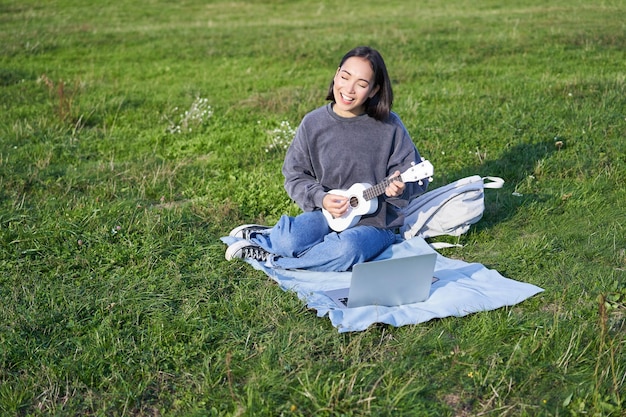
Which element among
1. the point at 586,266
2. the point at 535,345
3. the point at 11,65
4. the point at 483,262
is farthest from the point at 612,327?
the point at 11,65

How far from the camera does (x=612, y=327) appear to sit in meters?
4.02

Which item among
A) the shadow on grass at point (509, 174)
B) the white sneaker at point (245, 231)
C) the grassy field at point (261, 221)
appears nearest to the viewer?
the grassy field at point (261, 221)

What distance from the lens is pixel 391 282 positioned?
4215 millimetres

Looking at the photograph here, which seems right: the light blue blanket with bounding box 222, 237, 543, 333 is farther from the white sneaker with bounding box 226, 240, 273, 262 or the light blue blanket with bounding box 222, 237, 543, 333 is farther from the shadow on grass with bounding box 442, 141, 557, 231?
the shadow on grass with bounding box 442, 141, 557, 231

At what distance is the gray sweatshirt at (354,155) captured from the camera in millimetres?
5125

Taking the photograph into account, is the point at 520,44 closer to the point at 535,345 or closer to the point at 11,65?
the point at 11,65

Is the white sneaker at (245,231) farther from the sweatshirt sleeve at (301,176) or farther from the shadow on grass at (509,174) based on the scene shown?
the shadow on grass at (509,174)

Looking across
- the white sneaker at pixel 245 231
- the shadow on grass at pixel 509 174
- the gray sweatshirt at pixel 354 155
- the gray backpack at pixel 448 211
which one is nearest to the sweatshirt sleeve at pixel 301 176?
the gray sweatshirt at pixel 354 155

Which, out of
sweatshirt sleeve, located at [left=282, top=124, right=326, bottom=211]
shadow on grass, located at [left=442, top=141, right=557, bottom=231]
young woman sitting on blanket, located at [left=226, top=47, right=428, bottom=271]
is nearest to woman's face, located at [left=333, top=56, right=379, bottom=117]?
young woman sitting on blanket, located at [left=226, top=47, right=428, bottom=271]

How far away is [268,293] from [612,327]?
190cm

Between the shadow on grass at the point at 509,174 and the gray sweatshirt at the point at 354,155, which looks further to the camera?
the shadow on grass at the point at 509,174

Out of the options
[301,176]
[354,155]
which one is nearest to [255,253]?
[301,176]

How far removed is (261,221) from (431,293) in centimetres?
184

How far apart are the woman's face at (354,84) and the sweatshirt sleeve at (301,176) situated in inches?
15.7
